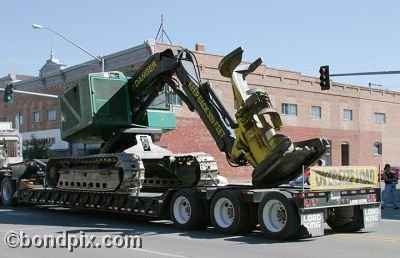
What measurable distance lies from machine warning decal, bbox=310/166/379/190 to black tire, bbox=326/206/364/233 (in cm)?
63

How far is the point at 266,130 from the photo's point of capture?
12023mm

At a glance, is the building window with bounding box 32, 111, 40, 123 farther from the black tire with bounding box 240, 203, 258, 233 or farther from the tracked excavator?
the black tire with bounding box 240, 203, 258, 233

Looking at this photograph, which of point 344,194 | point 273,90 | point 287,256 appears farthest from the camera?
point 273,90

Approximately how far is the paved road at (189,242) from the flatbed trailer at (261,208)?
0.26 m

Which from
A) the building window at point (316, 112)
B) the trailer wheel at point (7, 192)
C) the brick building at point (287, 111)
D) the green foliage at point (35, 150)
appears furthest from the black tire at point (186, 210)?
the building window at point (316, 112)

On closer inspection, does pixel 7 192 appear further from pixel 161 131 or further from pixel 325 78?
pixel 325 78

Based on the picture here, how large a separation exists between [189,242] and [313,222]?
246cm

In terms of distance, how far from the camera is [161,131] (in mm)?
16766

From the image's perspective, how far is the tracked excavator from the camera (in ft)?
39.7

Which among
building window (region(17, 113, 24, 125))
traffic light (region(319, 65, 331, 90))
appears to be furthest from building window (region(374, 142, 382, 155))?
building window (region(17, 113, 24, 125))

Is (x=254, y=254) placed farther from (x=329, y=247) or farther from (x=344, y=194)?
(x=344, y=194)

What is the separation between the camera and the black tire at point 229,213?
458 inches

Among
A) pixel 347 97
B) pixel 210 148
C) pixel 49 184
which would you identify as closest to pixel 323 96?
pixel 347 97

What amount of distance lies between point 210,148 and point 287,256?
32.3 m
